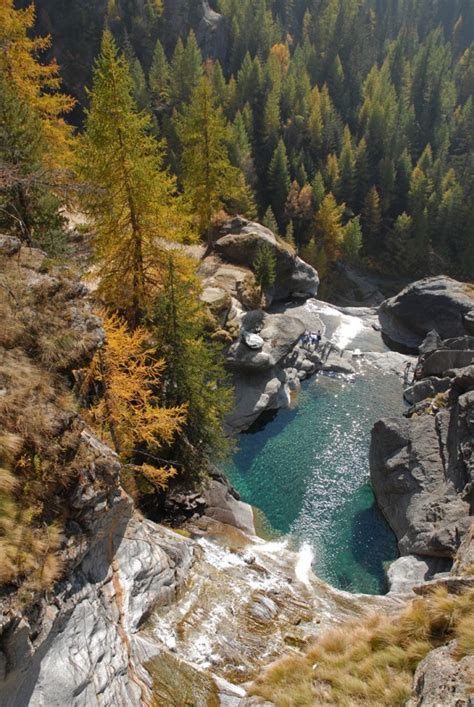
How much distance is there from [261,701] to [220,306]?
25.4 meters

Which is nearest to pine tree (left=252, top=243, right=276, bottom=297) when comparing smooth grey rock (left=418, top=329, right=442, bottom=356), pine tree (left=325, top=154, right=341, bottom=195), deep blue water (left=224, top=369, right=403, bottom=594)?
deep blue water (left=224, top=369, right=403, bottom=594)

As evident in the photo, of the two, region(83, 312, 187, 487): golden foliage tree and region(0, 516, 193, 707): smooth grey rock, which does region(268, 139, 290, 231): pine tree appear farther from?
region(0, 516, 193, 707): smooth grey rock

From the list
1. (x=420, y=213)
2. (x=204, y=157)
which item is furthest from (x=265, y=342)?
(x=420, y=213)

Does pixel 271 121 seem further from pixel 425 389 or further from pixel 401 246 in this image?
pixel 425 389

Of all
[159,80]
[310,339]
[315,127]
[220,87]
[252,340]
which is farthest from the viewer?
[315,127]

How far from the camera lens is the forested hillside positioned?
66.7 meters

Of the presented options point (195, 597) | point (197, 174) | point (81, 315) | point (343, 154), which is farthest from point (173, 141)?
point (195, 597)

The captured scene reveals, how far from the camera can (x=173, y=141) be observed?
67.1 m

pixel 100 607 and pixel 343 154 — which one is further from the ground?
pixel 100 607

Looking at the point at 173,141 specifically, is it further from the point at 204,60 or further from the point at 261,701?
the point at 261,701

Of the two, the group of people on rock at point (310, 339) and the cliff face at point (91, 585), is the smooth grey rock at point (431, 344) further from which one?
the cliff face at point (91, 585)

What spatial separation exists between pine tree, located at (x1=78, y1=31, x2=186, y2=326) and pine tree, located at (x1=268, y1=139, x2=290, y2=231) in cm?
4930

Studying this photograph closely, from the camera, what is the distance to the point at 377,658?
852 centimetres

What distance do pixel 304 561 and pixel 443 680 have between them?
15.2 metres
